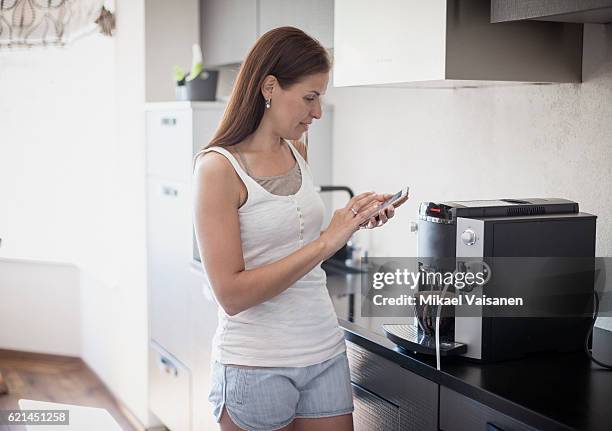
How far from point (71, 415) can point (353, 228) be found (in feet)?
8.58

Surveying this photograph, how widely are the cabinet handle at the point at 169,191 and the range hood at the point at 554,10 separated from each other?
174 cm

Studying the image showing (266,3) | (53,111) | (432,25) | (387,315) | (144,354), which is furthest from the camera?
(53,111)

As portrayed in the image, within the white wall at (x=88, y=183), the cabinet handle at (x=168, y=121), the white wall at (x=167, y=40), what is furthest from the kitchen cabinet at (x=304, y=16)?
the white wall at (x=88, y=183)

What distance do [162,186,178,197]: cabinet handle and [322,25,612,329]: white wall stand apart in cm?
66

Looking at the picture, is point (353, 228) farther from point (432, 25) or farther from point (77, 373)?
point (77, 373)

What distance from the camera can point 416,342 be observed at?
1.99 m

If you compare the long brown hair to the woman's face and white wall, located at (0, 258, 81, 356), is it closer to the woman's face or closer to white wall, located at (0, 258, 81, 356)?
the woman's face

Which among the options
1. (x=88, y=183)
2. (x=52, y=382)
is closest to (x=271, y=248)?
(x=88, y=183)

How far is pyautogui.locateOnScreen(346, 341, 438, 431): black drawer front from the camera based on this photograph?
6.42 ft

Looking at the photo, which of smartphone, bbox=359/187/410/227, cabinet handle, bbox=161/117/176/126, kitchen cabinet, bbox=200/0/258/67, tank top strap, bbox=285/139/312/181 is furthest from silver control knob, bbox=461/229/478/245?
cabinet handle, bbox=161/117/176/126

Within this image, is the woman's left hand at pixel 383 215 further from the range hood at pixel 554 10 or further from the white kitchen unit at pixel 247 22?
the white kitchen unit at pixel 247 22

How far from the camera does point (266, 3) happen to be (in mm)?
3137

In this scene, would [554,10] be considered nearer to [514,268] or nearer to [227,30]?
[514,268]

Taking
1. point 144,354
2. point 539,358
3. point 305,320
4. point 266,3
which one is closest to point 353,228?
point 305,320
